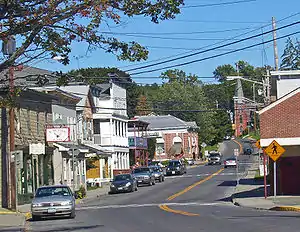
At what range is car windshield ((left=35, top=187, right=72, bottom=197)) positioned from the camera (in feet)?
94.8

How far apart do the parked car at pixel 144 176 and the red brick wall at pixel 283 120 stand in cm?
2333

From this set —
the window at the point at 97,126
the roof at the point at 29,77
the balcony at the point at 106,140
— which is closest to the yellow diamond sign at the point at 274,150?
the roof at the point at 29,77

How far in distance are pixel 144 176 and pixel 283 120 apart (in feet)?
78.7

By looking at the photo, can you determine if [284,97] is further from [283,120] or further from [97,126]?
[97,126]

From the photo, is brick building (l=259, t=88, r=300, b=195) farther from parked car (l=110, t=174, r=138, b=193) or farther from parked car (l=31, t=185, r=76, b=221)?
parked car (l=110, t=174, r=138, b=193)

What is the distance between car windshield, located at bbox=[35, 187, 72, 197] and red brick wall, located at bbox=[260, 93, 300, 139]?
1130 centimetres

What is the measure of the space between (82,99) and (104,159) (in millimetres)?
8310

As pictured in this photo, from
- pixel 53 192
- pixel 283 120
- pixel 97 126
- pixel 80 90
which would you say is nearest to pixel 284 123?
pixel 283 120

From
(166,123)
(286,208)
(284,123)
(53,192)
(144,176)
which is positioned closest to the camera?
(286,208)

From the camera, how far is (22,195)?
40.5 metres

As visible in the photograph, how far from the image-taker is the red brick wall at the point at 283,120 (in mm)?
34688

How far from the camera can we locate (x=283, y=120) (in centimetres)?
3503

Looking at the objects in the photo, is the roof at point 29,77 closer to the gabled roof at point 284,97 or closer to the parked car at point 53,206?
the parked car at point 53,206

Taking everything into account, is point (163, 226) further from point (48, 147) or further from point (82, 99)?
point (82, 99)
